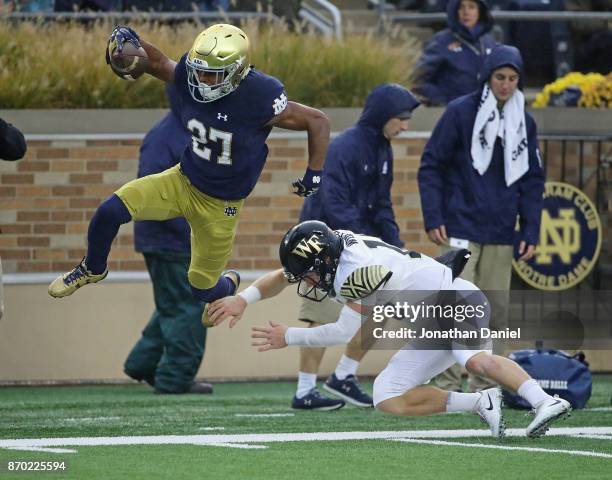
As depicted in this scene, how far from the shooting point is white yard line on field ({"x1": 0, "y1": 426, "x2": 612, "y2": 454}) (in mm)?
8477

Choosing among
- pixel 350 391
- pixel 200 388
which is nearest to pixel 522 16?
pixel 200 388

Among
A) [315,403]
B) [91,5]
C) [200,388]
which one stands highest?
Answer: [91,5]

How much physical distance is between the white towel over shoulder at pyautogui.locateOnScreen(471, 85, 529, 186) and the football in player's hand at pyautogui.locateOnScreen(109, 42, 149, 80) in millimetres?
2883

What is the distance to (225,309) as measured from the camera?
877 cm

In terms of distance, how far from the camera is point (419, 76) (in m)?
14.2

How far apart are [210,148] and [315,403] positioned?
2279 mm

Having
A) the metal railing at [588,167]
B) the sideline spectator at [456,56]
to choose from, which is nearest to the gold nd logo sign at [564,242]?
the metal railing at [588,167]

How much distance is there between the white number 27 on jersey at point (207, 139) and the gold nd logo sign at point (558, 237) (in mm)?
5059

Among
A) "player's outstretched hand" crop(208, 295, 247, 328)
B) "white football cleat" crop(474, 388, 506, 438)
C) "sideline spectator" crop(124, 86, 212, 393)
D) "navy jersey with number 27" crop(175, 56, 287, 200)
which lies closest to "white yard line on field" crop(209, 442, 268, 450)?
"player's outstretched hand" crop(208, 295, 247, 328)

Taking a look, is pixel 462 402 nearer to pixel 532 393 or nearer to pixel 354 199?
pixel 532 393

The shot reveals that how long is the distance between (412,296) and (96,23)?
6.49 m

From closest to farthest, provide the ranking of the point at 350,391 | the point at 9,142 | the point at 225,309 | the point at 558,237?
1. the point at 225,309
2. the point at 9,142
3. the point at 350,391
4. the point at 558,237

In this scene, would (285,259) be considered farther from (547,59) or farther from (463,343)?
(547,59)

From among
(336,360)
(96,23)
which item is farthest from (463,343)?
(96,23)
